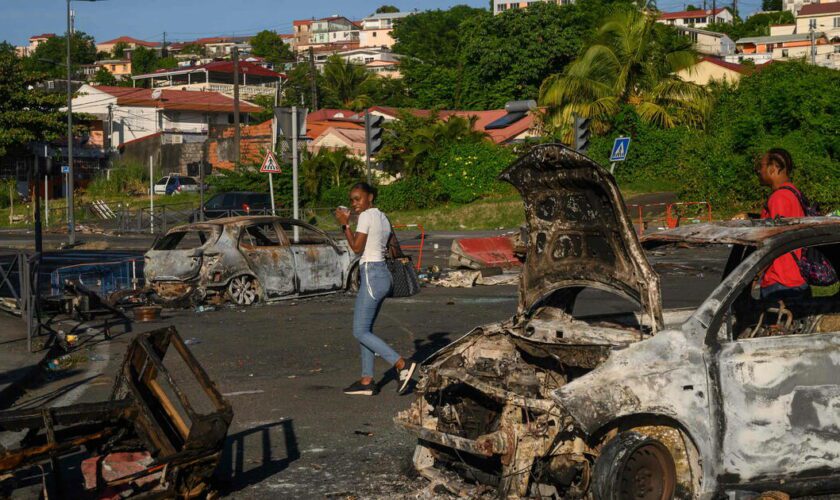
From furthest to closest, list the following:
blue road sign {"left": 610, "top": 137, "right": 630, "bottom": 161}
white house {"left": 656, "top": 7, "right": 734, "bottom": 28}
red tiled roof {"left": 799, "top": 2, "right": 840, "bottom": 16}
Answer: white house {"left": 656, "top": 7, "right": 734, "bottom": 28}, red tiled roof {"left": 799, "top": 2, "right": 840, "bottom": 16}, blue road sign {"left": 610, "top": 137, "right": 630, "bottom": 161}

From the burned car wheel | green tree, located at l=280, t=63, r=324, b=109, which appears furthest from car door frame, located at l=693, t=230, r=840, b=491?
green tree, located at l=280, t=63, r=324, b=109

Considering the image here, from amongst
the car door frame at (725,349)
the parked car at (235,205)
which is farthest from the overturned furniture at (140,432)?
the parked car at (235,205)

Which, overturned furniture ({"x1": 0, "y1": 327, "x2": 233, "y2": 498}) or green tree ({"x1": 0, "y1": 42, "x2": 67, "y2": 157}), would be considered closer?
overturned furniture ({"x1": 0, "y1": 327, "x2": 233, "y2": 498})

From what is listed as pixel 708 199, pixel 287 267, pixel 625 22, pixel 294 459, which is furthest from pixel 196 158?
pixel 294 459

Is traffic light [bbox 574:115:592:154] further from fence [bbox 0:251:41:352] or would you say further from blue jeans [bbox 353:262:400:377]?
blue jeans [bbox 353:262:400:377]

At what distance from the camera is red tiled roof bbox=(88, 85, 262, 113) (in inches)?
3105

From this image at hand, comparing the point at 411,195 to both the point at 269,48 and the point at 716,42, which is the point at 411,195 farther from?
the point at 269,48

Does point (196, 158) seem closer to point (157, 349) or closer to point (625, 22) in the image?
point (625, 22)

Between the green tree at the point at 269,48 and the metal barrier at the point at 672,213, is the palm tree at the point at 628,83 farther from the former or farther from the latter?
the green tree at the point at 269,48

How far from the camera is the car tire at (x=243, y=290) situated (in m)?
15.9

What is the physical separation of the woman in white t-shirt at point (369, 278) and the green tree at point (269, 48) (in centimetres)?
14623

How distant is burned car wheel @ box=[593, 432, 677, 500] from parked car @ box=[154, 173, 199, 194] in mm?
53207

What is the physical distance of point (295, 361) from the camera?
11125 millimetres

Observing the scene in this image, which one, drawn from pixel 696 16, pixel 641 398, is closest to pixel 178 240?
pixel 641 398
